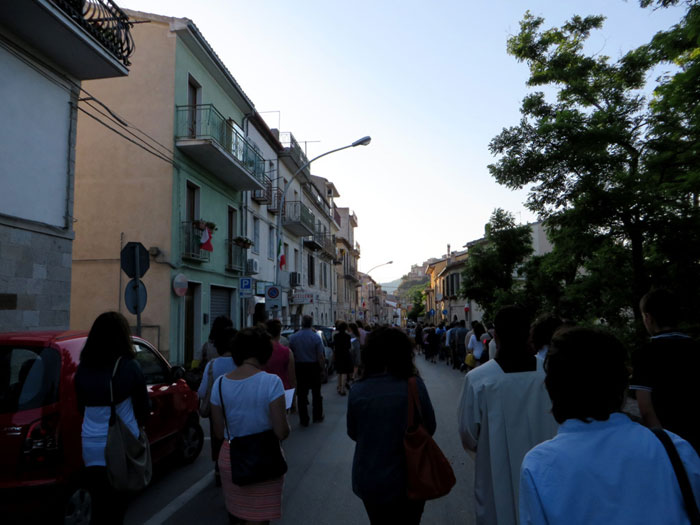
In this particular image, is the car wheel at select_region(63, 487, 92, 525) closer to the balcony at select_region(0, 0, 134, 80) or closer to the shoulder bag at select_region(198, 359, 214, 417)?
the shoulder bag at select_region(198, 359, 214, 417)

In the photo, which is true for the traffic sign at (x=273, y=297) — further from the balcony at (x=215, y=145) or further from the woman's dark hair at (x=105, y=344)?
the woman's dark hair at (x=105, y=344)

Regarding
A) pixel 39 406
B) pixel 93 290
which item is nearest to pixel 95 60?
pixel 93 290

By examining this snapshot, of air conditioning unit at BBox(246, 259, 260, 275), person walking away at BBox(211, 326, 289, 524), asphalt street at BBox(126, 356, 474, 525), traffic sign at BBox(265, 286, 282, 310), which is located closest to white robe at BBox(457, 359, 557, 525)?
person walking away at BBox(211, 326, 289, 524)

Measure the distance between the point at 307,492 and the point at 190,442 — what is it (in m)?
1.89

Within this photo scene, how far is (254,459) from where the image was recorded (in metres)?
3.35

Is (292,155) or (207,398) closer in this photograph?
(207,398)

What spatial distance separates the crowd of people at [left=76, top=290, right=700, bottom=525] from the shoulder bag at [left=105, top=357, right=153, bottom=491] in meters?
0.09

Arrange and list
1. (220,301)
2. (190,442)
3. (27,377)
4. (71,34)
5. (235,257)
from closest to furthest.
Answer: (27,377)
(190,442)
(71,34)
(220,301)
(235,257)

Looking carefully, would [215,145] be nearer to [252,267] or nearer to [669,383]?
[252,267]

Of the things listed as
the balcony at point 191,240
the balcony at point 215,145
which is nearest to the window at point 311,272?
the balcony at point 215,145

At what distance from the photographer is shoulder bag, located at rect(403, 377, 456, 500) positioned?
2.89 metres

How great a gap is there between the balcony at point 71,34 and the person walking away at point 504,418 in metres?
8.97

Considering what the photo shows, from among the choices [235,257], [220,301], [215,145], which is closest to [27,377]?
[215,145]

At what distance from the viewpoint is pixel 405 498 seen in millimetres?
2955
